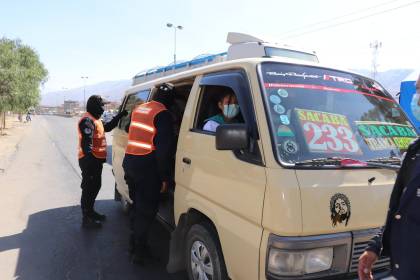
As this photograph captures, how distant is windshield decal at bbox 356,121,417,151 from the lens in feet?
10.0

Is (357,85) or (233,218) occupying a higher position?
(357,85)

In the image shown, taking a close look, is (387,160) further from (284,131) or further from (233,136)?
(233,136)

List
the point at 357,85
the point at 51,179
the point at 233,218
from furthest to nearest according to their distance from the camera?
the point at 51,179 < the point at 357,85 < the point at 233,218

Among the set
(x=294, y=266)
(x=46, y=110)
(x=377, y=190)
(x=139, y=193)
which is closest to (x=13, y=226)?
(x=139, y=193)

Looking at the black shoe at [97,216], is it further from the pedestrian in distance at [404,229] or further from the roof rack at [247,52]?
the pedestrian in distance at [404,229]

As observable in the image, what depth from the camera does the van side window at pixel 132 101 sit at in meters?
5.53

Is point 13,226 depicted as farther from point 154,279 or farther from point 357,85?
point 357,85

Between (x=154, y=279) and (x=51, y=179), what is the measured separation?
6.79 m

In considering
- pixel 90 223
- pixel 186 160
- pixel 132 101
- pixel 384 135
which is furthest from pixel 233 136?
pixel 90 223

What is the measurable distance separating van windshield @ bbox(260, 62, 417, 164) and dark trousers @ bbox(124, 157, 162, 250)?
76.0 inches

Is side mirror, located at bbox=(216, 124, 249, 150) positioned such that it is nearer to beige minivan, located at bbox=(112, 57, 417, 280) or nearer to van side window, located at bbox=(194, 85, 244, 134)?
beige minivan, located at bbox=(112, 57, 417, 280)

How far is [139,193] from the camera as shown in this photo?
14.5 ft

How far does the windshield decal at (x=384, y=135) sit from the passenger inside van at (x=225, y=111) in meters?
1.01

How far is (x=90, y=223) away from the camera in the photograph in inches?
234
